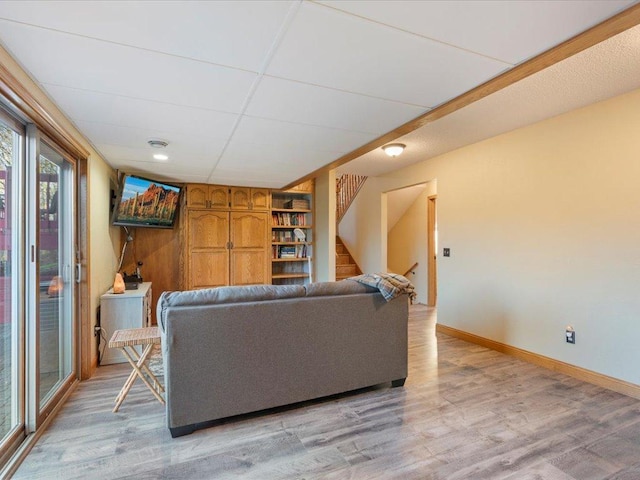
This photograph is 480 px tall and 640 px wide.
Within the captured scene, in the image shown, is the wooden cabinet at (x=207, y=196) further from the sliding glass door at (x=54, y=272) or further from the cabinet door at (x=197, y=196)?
the sliding glass door at (x=54, y=272)

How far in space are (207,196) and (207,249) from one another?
817mm

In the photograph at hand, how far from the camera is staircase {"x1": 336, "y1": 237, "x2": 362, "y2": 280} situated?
646 cm

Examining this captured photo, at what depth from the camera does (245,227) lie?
530 cm

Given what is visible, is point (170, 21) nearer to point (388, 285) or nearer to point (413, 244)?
point (388, 285)

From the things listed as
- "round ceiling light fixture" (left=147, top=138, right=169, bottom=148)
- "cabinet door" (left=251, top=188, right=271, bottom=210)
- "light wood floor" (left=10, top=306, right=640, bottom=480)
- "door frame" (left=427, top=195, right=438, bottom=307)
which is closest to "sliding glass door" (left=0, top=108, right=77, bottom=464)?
"light wood floor" (left=10, top=306, right=640, bottom=480)

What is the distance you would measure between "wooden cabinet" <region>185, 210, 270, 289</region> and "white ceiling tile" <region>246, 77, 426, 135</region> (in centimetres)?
303

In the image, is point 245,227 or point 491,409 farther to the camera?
point 245,227

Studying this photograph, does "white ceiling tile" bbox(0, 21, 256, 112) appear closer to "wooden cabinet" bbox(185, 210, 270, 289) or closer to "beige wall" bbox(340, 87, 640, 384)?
"beige wall" bbox(340, 87, 640, 384)

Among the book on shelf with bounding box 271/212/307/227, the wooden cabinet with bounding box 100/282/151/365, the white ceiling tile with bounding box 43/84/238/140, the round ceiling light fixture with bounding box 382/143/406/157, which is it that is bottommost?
the wooden cabinet with bounding box 100/282/151/365

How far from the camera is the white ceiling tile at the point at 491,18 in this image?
51.4 inches

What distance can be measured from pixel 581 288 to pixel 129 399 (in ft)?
12.9

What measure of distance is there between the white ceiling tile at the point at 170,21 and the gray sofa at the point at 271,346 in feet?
4.62

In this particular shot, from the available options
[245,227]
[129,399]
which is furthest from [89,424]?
[245,227]

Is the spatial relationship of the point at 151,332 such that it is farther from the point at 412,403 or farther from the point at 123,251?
the point at 123,251
